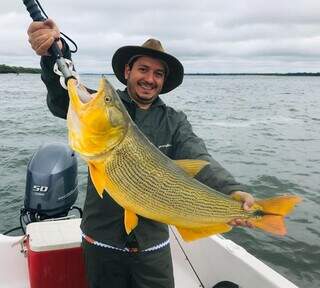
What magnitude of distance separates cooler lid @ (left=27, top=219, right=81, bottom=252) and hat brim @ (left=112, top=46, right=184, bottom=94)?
1.64m

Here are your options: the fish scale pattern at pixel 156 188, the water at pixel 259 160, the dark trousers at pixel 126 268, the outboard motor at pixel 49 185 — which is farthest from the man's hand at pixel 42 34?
the water at pixel 259 160

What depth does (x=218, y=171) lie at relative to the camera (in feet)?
11.6

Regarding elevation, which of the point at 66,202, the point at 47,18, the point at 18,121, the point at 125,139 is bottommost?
the point at 18,121

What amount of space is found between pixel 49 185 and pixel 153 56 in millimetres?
2301

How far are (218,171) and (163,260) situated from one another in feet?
2.92

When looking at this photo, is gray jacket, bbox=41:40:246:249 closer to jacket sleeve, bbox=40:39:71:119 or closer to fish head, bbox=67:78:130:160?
jacket sleeve, bbox=40:39:71:119

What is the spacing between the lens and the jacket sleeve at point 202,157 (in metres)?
3.47

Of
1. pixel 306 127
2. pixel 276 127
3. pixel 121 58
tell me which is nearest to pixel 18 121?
pixel 276 127

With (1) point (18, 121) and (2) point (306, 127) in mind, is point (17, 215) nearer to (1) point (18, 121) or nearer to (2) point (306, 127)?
(1) point (18, 121)

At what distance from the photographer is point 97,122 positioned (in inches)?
106

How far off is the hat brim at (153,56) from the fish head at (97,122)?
1199mm

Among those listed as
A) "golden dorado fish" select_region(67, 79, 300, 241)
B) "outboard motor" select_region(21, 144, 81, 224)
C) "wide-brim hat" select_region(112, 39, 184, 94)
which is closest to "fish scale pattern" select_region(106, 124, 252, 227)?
"golden dorado fish" select_region(67, 79, 300, 241)

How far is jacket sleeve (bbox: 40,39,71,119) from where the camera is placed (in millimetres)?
3631

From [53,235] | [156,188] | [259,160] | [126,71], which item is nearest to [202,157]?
[156,188]
